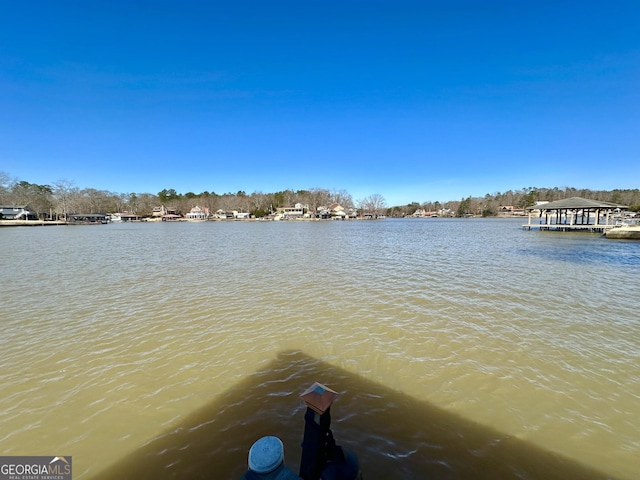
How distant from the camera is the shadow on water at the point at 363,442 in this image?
317 centimetres

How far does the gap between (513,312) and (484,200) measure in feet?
588

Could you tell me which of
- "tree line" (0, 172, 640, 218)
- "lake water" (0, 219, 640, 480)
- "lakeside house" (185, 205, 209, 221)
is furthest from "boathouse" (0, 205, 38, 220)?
"lake water" (0, 219, 640, 480)

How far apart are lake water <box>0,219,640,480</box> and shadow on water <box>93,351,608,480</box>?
0.07ft

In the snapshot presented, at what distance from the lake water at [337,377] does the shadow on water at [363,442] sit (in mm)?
21

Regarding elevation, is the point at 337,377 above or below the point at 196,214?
below

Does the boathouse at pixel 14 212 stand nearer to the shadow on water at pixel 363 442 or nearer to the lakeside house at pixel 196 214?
the lakeside house at pixel 196 214

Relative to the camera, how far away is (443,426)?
3883 millimetres

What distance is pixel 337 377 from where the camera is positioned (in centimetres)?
507

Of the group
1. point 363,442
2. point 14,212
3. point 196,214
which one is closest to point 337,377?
point 363,442

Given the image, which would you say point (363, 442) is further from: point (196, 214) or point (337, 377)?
point (196, 214)

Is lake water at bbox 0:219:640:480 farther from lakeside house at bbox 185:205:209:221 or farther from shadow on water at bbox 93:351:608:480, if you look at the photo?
lakeside house at bbox 185:205:209:221

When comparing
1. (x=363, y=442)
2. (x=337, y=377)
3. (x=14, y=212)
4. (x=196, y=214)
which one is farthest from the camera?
(x=196, y=214)

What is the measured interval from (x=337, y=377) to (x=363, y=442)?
1519mm

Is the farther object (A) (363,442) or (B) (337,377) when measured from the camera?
(B) (337,377)
